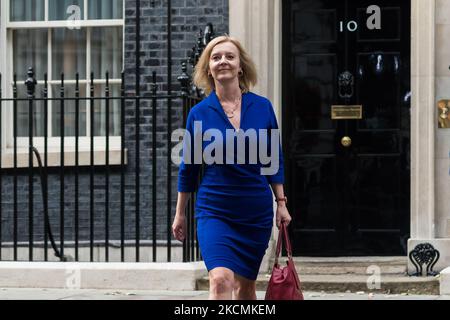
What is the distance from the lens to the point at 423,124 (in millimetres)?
10508

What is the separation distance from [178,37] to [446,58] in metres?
2.50

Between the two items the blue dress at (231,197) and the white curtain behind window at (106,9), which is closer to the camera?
the blue dress at (231,197)

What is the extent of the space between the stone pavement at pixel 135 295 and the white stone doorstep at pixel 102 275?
→ 3.5 inches

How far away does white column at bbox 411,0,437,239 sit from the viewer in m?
10.5

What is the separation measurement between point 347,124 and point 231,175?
4.87 m

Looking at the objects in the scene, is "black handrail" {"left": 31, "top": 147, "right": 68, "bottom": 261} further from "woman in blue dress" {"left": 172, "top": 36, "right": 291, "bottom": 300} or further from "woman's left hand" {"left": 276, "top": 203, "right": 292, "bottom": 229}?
"woman's left hand" {"left": 276, "top": 203, "right": 292, "bottom": 229}

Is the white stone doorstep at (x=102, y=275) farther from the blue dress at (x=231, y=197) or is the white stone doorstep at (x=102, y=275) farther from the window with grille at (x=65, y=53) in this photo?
the blue dress at (x=231, y=197)

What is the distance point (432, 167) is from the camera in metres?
10.5

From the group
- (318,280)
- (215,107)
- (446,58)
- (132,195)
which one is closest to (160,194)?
(132,195)

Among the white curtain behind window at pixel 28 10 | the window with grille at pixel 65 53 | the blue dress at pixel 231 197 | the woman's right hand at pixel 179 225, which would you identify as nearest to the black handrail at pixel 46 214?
the window with grille at pixel 65 53

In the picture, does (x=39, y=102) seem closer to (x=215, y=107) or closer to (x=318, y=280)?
(x=318, y=280)

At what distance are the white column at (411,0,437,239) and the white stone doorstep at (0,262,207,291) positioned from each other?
6.54 ft

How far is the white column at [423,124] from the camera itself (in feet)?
34.3
